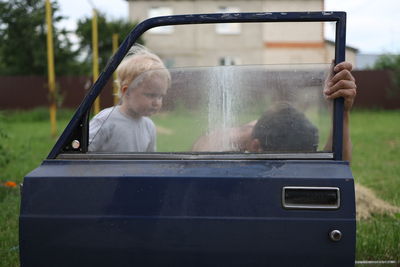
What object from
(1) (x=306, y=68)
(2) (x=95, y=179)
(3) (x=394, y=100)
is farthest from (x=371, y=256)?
(3) (x=394, y=100)

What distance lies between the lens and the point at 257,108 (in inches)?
95.5

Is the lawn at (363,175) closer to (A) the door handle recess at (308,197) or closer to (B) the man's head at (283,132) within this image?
(B) the man's head at (283,132)

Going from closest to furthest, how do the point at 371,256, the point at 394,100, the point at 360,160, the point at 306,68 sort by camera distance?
the point at 306,68, the point at 371,256, the point at 360,160, the point at 394,100

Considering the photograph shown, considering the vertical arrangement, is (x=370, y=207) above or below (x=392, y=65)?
below

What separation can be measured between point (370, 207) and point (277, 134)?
10.9 ft

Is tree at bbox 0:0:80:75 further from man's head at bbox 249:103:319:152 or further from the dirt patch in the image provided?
man's head at bbox 249:103:319:152

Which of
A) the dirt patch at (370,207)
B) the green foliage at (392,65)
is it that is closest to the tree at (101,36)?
the green foliage at (392,65)

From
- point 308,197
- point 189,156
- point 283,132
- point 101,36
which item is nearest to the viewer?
point 308,197

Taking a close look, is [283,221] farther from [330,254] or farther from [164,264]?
[164,264]

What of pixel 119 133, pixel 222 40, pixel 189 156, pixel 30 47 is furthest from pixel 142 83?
pixel 222 40

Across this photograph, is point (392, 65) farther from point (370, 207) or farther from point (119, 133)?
point (119, 133)

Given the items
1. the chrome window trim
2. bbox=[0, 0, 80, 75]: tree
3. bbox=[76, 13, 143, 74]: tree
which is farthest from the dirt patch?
bbox=[76, 13, 143, 74]: tree

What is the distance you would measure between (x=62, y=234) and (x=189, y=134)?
0.75 meters

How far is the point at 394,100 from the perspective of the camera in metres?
24.7
